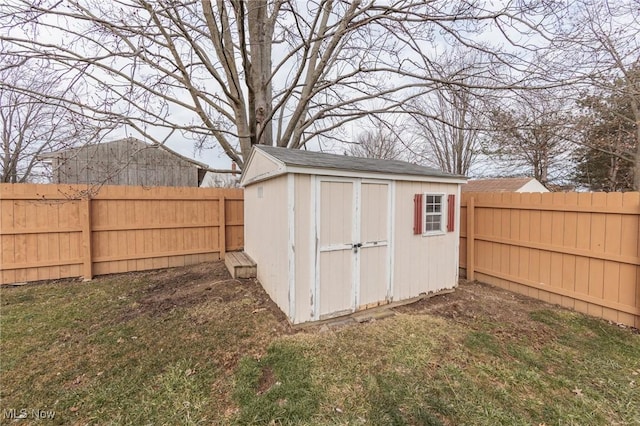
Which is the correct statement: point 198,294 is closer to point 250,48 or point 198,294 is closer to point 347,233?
point 347,233

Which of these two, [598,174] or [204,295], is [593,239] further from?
[598,174]

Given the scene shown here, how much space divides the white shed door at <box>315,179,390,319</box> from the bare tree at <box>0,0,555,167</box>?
298 centimetres

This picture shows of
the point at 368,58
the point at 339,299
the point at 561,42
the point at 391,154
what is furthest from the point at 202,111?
the point at 391,154

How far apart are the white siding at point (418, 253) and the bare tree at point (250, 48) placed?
2.70 m

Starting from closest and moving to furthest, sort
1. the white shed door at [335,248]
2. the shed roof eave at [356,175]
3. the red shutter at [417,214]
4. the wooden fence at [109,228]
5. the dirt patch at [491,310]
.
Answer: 1. the shed roof eave at [356,175]
2. the dirt patch at [491,310]
3. the white shed door at [335,248]
4. the red shutter at [417,214]
5. the wooden fence at [109,228]

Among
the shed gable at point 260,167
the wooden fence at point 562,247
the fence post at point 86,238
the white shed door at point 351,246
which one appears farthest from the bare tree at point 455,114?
the fence post at point 86,238

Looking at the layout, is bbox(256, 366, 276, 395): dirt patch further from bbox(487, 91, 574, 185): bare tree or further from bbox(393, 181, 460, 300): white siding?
bbox(487, 91, 574, 185): bare tree

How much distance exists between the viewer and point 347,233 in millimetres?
3857

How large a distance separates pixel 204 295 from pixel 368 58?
6.42 meters

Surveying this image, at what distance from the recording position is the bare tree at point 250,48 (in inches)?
180

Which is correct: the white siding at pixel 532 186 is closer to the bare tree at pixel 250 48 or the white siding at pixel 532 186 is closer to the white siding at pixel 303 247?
the bare tree at pixel 250 48

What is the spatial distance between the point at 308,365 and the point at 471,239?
178 inches

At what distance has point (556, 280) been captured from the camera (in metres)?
4.38

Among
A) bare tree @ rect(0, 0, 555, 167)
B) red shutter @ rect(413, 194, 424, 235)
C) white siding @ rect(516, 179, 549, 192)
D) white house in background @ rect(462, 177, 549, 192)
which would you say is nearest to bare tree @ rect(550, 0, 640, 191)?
bare tree @ rect(0, 0, 555, 167)
